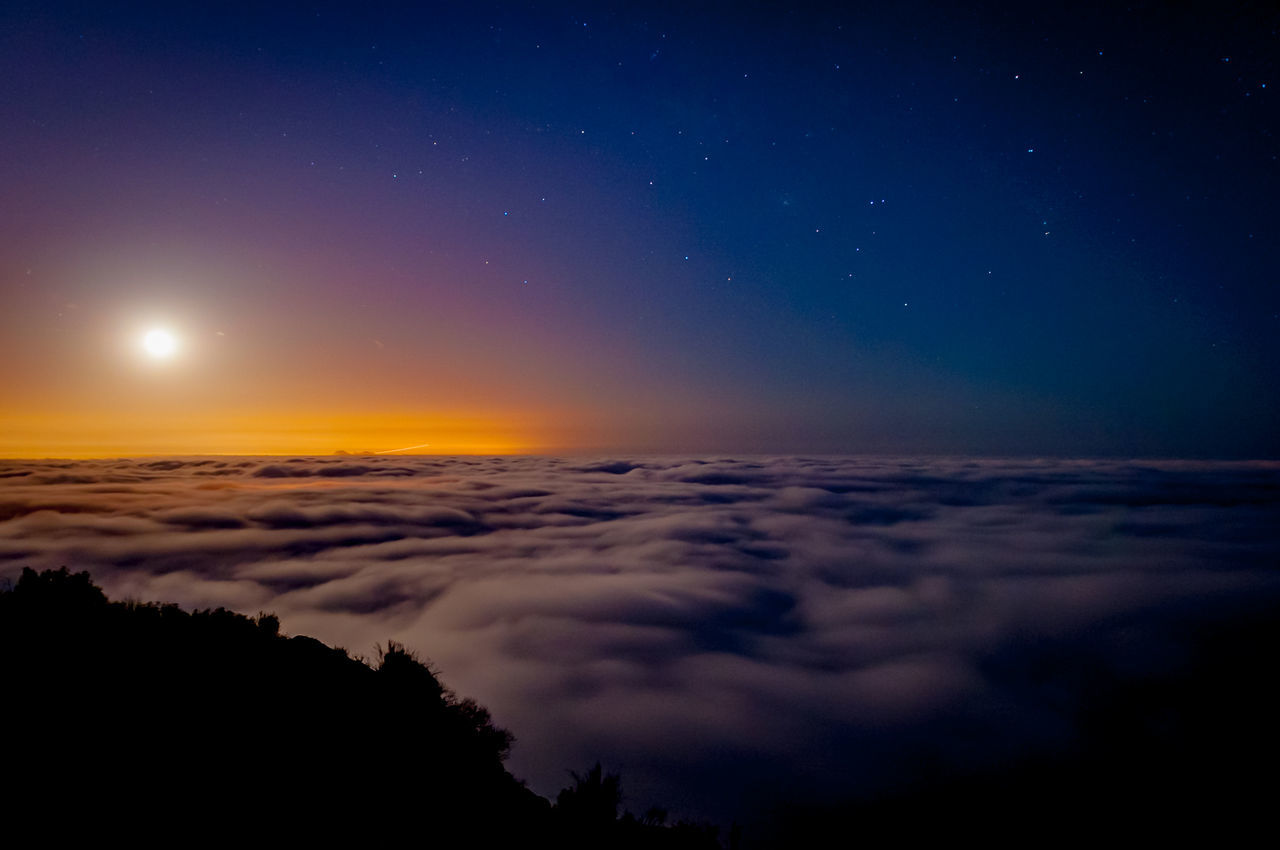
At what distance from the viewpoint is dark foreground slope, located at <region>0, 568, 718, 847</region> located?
595cm

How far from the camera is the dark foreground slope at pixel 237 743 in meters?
5.95

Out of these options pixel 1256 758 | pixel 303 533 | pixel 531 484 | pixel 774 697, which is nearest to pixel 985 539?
pixel 1256 758

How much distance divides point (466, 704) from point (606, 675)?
40.4m

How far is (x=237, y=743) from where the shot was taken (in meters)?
7.23

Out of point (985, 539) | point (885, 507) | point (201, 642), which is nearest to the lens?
point (201, 642)

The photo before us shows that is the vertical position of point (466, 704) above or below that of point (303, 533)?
above

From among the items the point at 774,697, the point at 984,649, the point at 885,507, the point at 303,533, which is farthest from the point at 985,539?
the point at 303,533

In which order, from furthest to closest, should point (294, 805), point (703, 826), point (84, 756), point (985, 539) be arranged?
point (985, 539) < point (703, 826) < point (294, 805) < point (84, 756)

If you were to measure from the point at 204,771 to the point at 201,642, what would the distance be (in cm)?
377

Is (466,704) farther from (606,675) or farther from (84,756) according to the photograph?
(606,675)

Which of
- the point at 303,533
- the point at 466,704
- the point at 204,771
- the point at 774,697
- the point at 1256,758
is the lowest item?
the point at 1256,758

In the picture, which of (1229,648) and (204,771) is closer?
(204,771)

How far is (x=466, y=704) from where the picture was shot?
10.9 m

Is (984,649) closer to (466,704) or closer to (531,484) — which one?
(466,704)
